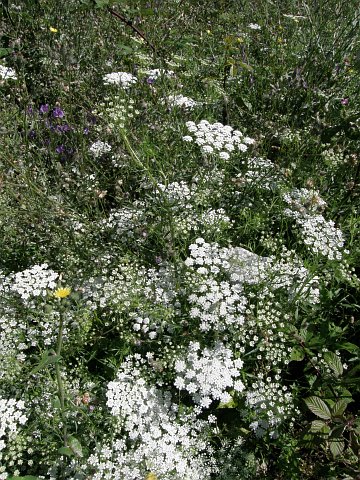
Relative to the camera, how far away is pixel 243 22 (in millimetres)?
5520

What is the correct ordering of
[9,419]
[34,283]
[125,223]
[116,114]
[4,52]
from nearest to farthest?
[9,419] → [34,283] → [116,114] → [125,223] → [4,52]

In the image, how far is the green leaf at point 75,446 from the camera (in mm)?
1984

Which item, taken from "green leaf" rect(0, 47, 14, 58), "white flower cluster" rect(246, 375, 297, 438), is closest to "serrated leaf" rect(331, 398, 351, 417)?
"white flower cluster" rect(246, 375, 297, 438)

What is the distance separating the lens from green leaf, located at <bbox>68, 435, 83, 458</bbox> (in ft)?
Result: 6.51

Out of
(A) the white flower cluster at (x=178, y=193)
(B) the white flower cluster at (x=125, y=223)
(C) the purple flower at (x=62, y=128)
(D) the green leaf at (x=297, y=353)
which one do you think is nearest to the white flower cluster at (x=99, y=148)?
(C) the purple flower at (x=62, y=128)

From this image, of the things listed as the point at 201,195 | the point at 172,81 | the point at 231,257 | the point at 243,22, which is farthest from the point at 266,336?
the point at 243,22

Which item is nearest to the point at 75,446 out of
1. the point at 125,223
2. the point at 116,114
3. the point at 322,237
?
the point at 125,223

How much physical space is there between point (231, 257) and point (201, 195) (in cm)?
48

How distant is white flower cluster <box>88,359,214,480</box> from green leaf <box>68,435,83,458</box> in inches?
3.5

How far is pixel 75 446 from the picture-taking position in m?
2.02

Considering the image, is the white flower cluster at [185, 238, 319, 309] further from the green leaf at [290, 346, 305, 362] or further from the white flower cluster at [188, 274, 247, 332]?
the green leaf at [290, 346, 305, 362]

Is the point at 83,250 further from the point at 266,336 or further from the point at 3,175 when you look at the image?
the point at 266,336

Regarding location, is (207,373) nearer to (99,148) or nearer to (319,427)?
(319,427)

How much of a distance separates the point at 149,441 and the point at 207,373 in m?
0.43
